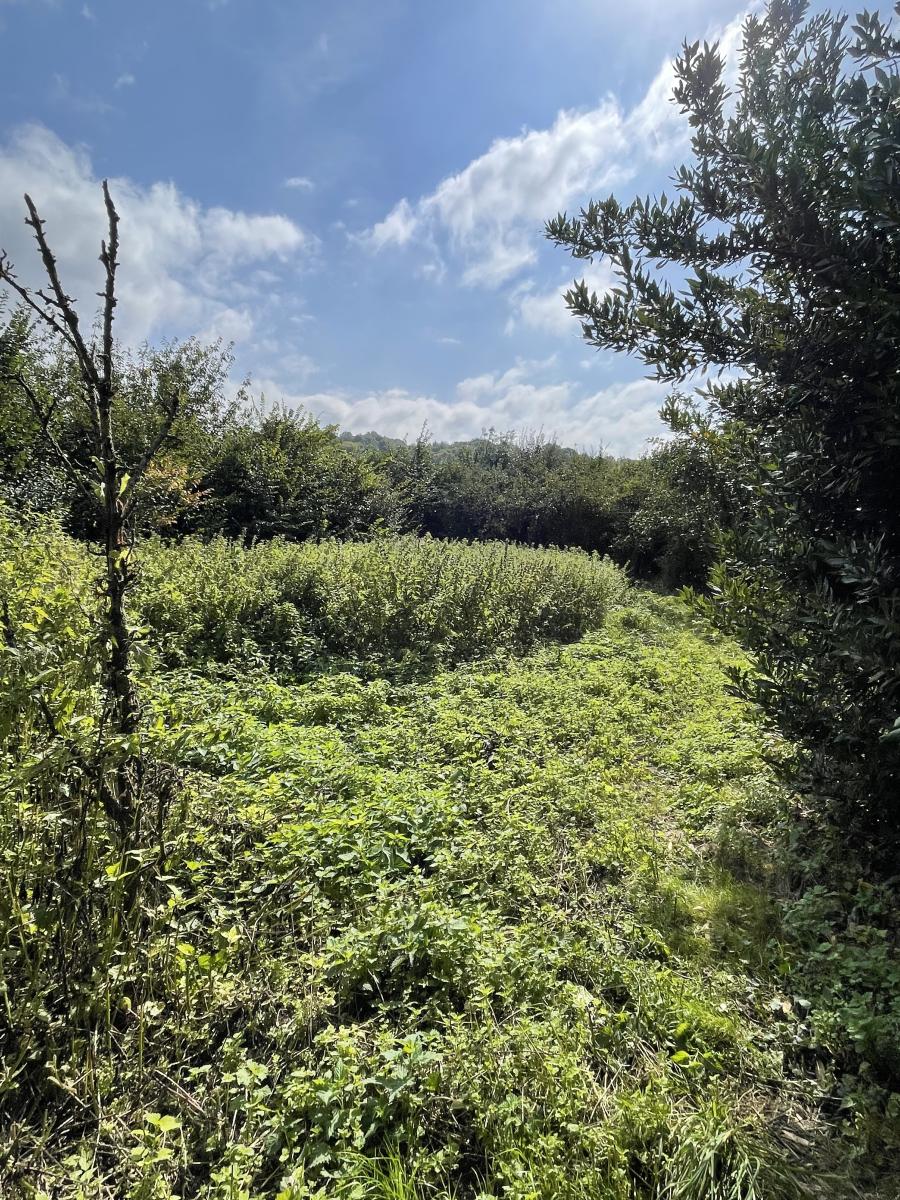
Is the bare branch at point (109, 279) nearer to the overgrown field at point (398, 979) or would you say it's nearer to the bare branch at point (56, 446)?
the bare branch at point (56, 446)

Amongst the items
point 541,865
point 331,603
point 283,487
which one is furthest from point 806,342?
point 283,487

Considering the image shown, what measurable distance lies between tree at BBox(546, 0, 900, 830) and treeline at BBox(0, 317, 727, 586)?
0.81 m

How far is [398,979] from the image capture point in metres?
2.18

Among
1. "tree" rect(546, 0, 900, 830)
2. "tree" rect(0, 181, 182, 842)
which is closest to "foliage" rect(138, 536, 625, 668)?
"tree" rect(0, 181, 182, 842)

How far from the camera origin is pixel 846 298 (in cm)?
229

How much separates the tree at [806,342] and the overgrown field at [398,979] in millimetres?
604

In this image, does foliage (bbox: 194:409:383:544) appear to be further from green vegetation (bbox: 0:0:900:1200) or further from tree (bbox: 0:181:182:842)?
tree (bbox: 0:181:182:842)

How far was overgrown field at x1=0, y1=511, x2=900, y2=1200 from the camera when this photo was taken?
1.58 meters

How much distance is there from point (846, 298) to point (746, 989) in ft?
9.81

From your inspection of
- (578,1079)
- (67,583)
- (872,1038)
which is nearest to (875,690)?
(872,1038)

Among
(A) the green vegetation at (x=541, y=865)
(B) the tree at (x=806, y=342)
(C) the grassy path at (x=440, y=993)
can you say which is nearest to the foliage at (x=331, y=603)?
(A) the green vegetation at (x=541, y=865)

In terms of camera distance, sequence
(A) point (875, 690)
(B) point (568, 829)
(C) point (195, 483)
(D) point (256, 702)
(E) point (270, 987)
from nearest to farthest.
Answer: (E) point (270, 987)
(A) point (875, 690)
(B) point (568, 829)
(D) point (256, 702)
(C) point (195, 483)

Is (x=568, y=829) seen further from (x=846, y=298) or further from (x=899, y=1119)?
(x=846, y=298)

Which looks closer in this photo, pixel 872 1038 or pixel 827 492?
pixel 872 1038
